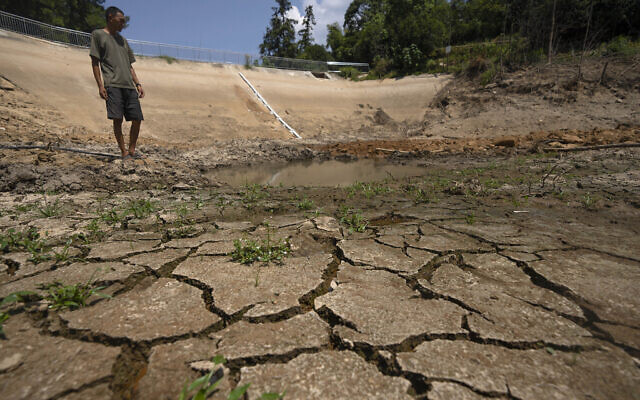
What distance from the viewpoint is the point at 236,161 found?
696 cm

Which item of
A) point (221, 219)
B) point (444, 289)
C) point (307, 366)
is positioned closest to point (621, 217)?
point (444, 289)

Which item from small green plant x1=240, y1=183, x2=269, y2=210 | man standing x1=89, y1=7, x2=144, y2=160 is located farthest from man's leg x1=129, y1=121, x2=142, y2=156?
small green plant x1=240, y1=183, x2=269, y2=210

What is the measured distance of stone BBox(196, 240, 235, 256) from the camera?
6.12ft

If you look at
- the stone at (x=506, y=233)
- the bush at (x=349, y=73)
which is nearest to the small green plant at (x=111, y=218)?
the stone at (x=506, y=233)

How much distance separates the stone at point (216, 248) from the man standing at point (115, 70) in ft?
9.61

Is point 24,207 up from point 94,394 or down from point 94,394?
up

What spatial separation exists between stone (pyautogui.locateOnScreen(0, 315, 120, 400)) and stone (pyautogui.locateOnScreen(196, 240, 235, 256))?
839mm

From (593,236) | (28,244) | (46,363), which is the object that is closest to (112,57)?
(28,244)

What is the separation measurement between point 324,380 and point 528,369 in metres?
0.69

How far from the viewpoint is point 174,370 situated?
0.96m

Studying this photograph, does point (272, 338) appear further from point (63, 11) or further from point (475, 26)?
point (63, 11)

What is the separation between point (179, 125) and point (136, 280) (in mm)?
9540

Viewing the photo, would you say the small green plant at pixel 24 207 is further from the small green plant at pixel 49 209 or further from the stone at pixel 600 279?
the stone at pixel 600 279

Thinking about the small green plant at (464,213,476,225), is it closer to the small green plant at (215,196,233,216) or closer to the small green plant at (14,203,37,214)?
the small green plant at (215,196,233,216)
